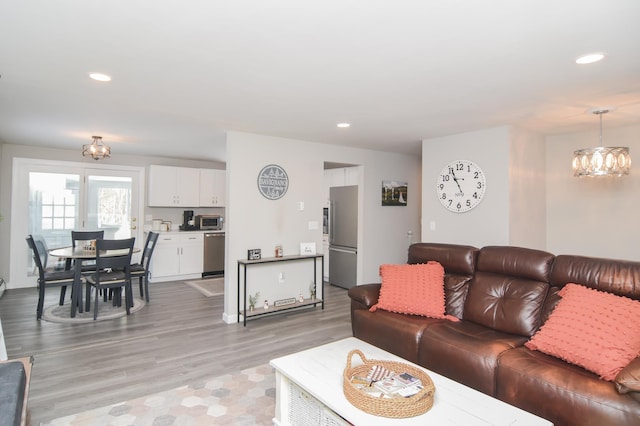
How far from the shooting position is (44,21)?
1.86 metres

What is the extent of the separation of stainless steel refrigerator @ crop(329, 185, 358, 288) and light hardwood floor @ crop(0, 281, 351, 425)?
0.93 metres

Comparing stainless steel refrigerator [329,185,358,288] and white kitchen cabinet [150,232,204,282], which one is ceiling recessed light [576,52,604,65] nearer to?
stainless steel refrigerator [329,185,358,288]

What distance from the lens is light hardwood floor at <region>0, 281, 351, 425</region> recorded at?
271cm

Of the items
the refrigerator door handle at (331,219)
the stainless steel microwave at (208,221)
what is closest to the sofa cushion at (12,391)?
the refrigerator door handle at (331,219)

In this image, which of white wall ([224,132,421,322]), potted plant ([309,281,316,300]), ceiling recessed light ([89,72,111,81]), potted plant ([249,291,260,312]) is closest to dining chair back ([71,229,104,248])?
white wall ([224,132,421,322])

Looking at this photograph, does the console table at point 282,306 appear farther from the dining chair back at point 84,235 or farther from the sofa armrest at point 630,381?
the sofa armrest at point 630,381

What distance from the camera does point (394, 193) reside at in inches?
238

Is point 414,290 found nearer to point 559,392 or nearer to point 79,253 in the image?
point 559,392

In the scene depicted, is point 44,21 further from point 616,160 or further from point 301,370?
point 616,160

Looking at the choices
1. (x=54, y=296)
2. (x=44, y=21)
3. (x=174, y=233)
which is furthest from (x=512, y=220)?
(x=54, y=296)

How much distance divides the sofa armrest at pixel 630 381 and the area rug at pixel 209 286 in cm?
501

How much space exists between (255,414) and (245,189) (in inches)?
107

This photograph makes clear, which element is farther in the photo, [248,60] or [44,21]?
[248,60]

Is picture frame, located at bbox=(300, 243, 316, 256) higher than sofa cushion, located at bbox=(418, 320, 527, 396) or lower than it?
higher
